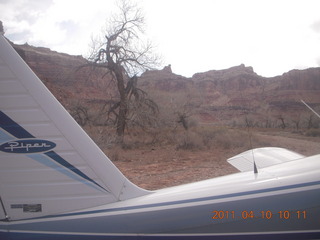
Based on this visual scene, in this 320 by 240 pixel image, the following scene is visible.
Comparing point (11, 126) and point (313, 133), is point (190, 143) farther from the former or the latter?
point (11, 126)

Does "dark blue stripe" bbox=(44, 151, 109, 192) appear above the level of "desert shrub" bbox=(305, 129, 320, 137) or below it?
above

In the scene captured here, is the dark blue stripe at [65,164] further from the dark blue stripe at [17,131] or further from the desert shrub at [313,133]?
the desert shrub at [313,133]

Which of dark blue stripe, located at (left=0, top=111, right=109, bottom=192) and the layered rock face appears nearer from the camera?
dark blue stripe, located at (left=0, top=111, right=109, bottom=192)

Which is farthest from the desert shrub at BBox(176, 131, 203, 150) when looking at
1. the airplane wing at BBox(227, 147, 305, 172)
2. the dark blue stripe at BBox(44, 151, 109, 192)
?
the dark blue stripe at BBox(44, 151, 109, 192)

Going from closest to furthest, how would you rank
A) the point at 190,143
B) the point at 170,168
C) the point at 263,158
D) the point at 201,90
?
the point at 263,158 → the point at 170,168 → the point at 190,143 → the point at 201,90

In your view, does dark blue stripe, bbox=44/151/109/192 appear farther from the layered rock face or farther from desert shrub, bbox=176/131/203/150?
desert shrub, bbox=176/131/203/150

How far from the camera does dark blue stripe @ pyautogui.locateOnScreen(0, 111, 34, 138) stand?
1874 millimetres

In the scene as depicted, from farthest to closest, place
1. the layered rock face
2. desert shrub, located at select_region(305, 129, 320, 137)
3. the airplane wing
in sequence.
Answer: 1. the layered rock face
2. desert shrub, located at select_region(305, 129, 320, 137)
3. the airplane wing

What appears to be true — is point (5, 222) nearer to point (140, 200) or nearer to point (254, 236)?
point (140, 200)

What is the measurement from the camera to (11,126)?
74.2 inches

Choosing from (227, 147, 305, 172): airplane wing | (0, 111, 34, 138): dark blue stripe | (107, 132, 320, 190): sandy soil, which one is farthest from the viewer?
(107, 132, 320, 190): sandy soil

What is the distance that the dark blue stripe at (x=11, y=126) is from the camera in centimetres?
187

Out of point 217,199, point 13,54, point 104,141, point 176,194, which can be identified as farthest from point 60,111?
point 104,141

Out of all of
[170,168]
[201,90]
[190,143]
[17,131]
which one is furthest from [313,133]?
[201,90]
